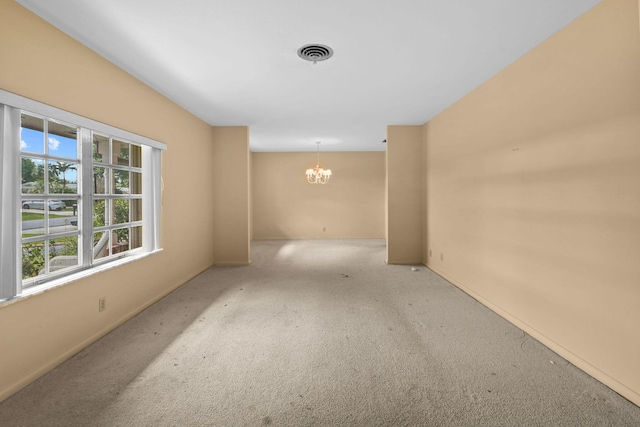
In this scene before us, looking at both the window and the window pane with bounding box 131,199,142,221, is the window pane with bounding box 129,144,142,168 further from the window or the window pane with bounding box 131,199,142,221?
the window pane with bounding box 131,199,142,221

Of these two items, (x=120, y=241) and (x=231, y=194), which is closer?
(x=120, y=241)

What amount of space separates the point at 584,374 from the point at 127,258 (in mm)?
3952

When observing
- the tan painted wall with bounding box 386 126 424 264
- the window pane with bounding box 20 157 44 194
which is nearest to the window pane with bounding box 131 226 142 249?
the window pane with bounding box 20 157 44 194

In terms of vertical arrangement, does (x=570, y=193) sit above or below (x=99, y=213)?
above

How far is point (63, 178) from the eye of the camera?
7.18ft

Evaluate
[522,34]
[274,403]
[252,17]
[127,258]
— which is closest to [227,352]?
[274,403]

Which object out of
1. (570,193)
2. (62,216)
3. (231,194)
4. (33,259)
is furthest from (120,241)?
(570,193)

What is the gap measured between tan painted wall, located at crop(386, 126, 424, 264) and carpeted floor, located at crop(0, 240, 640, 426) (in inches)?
71.7

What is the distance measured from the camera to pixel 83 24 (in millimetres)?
2018

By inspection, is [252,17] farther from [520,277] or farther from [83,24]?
[520,277]

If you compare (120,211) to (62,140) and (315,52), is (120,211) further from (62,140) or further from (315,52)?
(315,52)

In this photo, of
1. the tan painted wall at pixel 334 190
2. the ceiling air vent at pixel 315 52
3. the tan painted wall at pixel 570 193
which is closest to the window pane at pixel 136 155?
the ceiling air vent at pixel 315 52

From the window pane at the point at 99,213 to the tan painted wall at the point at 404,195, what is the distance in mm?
4036

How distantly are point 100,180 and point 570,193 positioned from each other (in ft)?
13.0
